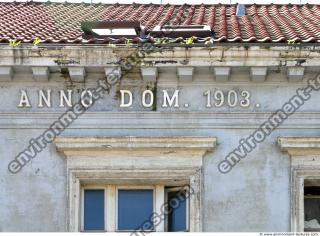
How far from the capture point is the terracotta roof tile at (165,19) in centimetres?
1845

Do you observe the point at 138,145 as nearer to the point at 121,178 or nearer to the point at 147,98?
the point at 121,178

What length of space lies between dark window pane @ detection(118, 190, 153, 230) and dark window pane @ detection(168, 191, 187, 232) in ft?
0.92

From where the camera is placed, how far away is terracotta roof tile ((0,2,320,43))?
18.5 meters

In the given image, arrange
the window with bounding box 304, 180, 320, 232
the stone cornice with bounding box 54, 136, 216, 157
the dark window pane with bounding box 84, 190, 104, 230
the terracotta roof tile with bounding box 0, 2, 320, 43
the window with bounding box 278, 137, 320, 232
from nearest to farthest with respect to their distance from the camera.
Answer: the window with bounding box 278, 137, 320, 232 < the stone cornice with bounding box 54, 136, 216, 157 < the dark window pane with bounding box 84, 190, 104, 230 < the window with bounding box 304, 180, 320, 232 < the terracotta roof tile with bounding box 0, 2, 320, 43

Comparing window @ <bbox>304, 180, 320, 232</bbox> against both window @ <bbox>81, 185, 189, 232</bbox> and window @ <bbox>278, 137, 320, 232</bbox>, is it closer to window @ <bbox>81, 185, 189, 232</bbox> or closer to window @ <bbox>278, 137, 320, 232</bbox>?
window @ <bbox>278, 137, 320, 232</bbox>

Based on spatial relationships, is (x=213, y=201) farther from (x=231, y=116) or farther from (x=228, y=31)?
(x=228, y=31)

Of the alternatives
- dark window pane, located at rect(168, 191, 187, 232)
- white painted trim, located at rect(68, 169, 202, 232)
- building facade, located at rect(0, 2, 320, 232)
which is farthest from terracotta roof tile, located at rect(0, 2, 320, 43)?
dark window pane, located at rect(168, 191, 187, 232)

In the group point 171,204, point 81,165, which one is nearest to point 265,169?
point 171,204

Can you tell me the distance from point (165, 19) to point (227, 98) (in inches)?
125

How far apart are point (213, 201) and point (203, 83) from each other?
1664 millimetres

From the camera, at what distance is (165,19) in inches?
816

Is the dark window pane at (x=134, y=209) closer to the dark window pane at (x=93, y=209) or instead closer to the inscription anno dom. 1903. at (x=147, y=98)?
the dark window pane at (x=93, y=209)

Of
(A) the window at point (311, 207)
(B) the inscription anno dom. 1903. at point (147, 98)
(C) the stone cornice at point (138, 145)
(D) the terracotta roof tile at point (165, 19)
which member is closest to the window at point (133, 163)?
(C) the stone cornice at point (138, 145)

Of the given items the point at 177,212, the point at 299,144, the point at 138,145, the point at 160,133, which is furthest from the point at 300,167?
the point at 138,145
